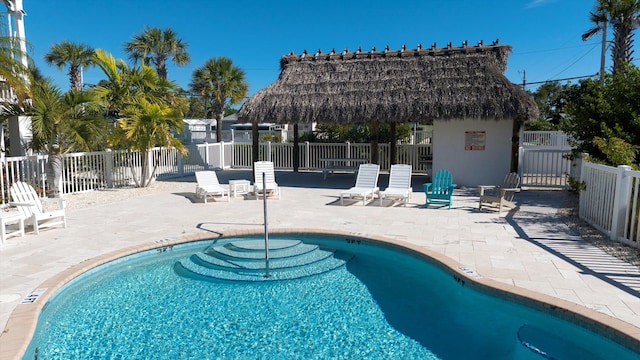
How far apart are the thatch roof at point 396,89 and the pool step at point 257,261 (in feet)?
22.8

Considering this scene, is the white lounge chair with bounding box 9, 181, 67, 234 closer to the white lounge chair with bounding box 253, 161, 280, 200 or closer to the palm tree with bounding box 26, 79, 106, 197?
the palm tree with bounding box 26, 79, 106, 197

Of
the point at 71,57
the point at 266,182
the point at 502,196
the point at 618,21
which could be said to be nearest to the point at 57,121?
the point at 266,182

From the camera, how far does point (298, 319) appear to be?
472 cm

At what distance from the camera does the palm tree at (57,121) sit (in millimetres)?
9492

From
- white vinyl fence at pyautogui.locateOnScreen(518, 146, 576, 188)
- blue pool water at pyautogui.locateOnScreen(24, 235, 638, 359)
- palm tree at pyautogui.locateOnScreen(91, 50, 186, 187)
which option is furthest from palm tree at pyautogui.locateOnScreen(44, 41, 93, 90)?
white vinyl fence at pyautogui.locateOnScreen(518, 146, 576, 188)

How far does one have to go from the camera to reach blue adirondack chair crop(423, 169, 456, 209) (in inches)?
371

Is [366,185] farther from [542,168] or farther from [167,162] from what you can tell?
[167,162]

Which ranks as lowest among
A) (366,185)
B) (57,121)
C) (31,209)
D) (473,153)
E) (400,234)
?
(400,234)

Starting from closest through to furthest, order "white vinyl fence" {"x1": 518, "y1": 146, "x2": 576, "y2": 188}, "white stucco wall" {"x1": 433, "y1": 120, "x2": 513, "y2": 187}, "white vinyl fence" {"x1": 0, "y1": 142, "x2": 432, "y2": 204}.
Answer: "white vinyl fence" {"x1": 0, "y1": 142, "x2": 432, "y2": 204}, "white stucco wall" {"x1": 433, "y1": 120, "x2": 513, "y2": 187}, "white vinyl fence" {"x1": 518, "y1": 146, "x2": 576, "y2": 188}

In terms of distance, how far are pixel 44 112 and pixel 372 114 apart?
8.61 m

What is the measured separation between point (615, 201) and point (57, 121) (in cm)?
1128

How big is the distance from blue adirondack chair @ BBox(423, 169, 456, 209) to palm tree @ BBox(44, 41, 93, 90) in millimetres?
22337

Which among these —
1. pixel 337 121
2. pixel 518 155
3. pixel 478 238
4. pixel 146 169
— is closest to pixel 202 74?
pixel 146 169

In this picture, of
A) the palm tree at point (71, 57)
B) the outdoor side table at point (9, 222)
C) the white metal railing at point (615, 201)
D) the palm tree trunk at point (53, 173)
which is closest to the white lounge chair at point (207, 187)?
the palm tree trunk at point (53, 173)
